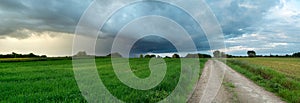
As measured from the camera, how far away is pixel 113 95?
8.42 meters

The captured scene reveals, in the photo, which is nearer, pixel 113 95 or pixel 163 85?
pixel 113 95

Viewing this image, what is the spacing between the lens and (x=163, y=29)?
17.0 metres

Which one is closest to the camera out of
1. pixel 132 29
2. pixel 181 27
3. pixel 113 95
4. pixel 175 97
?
pixel 113 95

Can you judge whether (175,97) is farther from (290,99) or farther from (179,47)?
(179,47)

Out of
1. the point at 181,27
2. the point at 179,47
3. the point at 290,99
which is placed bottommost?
the point at 290,99

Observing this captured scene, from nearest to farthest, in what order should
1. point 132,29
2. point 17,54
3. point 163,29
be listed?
point 132,29, point 163,29, point 17,54

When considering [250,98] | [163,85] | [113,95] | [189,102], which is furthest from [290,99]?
[113,95]

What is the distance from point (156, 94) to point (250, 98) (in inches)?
160

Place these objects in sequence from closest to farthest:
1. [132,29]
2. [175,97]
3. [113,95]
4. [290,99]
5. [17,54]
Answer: [113,95], [175,97], [290,99], [132,29], [17,54]

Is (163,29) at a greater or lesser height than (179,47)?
greater

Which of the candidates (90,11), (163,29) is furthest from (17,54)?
(90,11)

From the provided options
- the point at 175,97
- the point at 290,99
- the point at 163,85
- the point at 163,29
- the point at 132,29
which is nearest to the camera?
the point at 175,97

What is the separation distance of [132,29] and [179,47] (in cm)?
476

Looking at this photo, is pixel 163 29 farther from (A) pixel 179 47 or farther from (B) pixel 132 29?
(B) pixel 132 29
